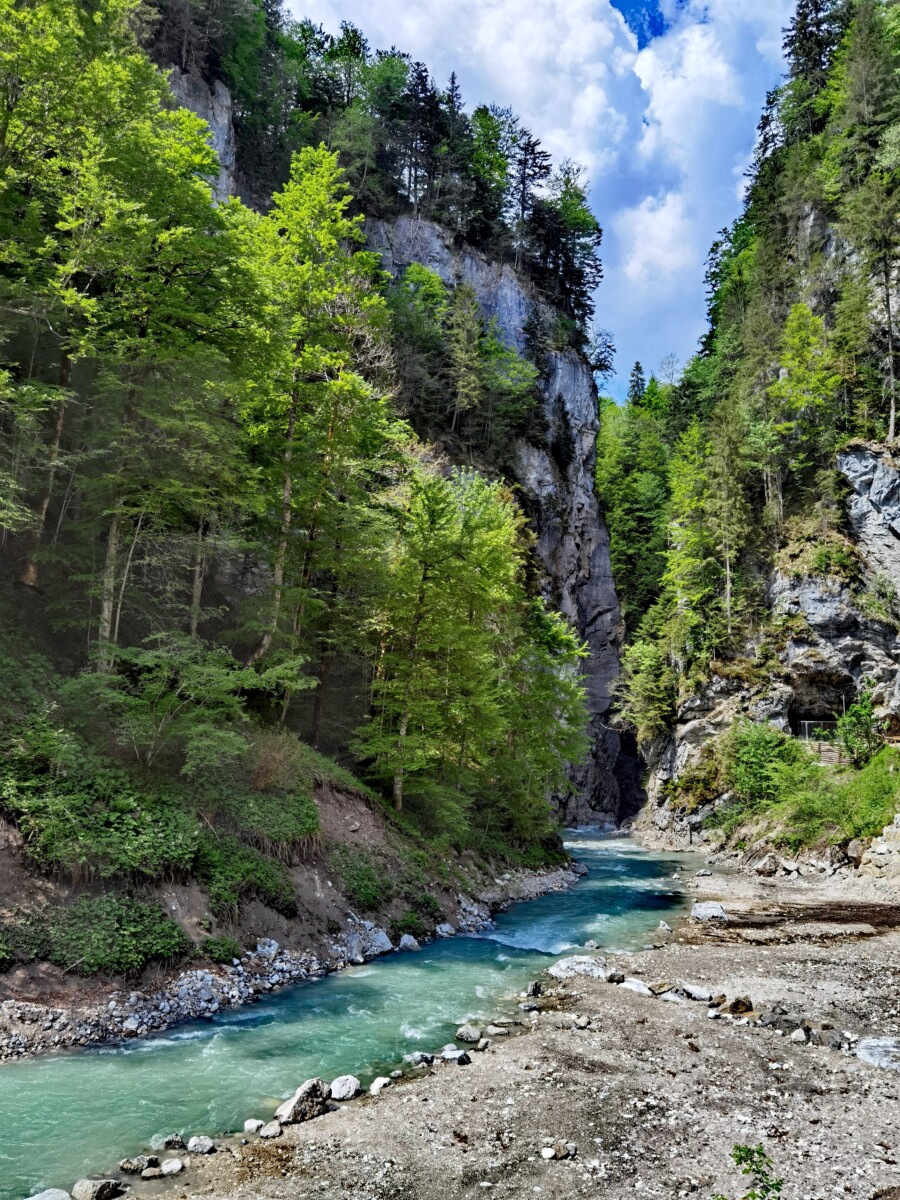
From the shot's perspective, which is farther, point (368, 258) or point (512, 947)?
point (368, 258)

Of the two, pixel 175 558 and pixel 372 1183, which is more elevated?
pixel 175 558

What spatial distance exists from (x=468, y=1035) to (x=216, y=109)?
4737cm

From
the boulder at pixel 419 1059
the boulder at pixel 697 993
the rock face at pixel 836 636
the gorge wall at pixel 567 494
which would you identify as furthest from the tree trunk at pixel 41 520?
the rock face at pixel 836 636

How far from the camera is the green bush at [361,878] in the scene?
15422 mm

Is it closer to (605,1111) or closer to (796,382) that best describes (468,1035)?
(605,1111)

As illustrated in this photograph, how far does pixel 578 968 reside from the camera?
44.7ft

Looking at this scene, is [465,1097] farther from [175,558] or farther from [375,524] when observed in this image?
[375,524]

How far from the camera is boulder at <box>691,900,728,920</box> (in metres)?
19.4

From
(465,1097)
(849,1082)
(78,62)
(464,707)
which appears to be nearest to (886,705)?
(464,707)

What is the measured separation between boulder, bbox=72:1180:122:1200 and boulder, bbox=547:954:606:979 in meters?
9.22

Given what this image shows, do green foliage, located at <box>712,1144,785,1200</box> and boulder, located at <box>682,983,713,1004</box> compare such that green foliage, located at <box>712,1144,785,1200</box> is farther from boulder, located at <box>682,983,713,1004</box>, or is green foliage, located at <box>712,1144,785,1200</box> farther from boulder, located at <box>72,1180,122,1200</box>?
boulder, located at <box>682,983,713,1004</box>

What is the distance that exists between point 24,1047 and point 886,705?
1507 inches

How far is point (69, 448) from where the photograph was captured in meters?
16.7

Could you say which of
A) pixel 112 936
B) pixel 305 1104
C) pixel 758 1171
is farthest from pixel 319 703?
pixel 758 1171
